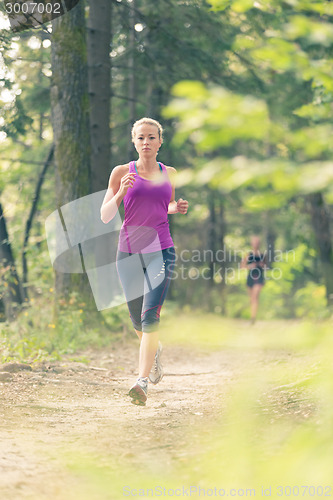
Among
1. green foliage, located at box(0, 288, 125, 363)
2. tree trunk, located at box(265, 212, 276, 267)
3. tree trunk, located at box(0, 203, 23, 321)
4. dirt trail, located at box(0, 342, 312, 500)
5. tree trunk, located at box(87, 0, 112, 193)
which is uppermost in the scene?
tree trunk, located at box(87, 0, 112, 193)

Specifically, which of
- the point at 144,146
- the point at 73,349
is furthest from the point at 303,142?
the point at 73,349

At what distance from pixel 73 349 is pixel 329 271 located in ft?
21.1

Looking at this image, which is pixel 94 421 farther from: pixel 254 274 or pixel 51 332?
pixel 254 274

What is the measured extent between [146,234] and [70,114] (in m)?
4.92

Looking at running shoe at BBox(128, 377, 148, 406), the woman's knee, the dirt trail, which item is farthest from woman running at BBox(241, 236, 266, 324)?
running shoe at BBox(128, 377, 148, 406)

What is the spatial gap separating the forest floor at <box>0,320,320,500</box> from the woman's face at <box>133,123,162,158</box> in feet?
7.38

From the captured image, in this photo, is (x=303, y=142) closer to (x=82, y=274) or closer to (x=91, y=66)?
(x=82, y=274)

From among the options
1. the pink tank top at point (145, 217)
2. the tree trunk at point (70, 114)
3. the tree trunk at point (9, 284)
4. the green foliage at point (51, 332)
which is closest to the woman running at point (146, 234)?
the pink tank top at point (145, 217)

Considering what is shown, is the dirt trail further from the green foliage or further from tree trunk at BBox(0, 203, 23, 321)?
tree trunk at BBox(0, 203, 23, 321)

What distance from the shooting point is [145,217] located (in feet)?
17.1

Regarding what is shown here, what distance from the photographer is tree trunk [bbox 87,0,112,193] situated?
1088 cm

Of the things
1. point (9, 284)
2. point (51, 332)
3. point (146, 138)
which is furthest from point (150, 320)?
point (9, 284)

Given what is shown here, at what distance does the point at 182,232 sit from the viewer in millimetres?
26031

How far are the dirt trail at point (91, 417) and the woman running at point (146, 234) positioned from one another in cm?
60
